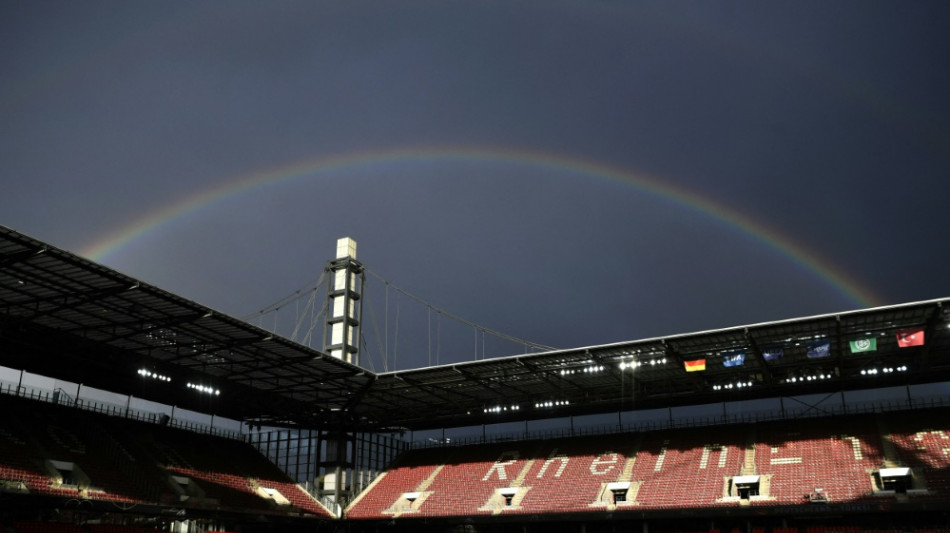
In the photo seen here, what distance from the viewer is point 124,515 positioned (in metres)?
43.7

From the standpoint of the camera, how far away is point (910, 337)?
40.1m

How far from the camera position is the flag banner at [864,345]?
41.9 metres

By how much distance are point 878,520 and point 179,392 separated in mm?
47163

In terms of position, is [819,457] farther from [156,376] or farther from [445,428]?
[156,376]

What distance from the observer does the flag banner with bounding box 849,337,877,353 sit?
4194 cm

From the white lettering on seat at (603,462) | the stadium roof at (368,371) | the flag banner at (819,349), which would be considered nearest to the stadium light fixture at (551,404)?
the stadium roof at (368,371)

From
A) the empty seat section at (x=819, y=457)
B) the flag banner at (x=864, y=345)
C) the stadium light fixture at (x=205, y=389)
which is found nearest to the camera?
the flag banner at (x=864, y=345)

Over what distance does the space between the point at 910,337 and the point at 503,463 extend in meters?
30.5

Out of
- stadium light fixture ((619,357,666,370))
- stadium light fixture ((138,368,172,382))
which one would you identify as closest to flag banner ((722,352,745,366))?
stadium light fixture ((619,357,666,370))

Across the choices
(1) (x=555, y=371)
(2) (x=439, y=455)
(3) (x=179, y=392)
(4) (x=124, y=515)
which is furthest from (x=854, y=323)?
(3) (x=179, y=392)

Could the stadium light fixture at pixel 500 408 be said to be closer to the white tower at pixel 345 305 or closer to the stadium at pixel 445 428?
the stadium at pixel 445 428

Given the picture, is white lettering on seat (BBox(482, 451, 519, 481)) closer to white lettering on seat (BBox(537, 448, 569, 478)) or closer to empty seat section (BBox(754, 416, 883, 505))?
white lettering on seat (BBox(537, 448, 569, 478))

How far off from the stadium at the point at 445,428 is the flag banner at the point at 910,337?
0.11 meters

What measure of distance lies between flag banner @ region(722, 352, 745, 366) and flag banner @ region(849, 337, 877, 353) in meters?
5.92
